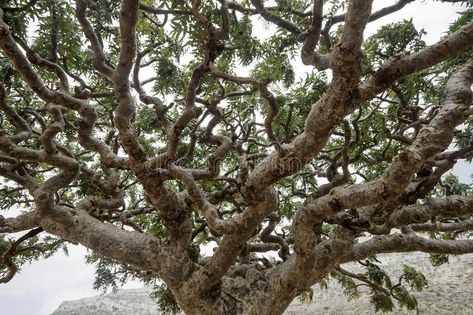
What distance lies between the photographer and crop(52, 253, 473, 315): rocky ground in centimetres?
1045

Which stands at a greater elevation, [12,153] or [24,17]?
[24,17]

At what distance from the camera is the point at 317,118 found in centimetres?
332

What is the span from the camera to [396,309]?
34.5 ft

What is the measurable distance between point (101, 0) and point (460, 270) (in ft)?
51.5

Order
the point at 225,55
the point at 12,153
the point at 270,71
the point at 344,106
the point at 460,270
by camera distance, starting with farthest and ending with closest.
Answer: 1. the point at 460,270
2. the point at 270,71
3. the point at 225,55
4. the point at 12,153
5. the point at 344,106

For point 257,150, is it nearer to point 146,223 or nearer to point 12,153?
point 146,223

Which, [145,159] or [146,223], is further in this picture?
[146,223]

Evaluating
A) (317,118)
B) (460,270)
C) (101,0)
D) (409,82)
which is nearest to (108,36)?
(101,0)

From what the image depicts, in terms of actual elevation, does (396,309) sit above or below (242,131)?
below

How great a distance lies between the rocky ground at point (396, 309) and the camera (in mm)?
10453

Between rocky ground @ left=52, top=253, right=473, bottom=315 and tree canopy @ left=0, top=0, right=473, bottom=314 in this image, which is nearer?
tree canopy @ left=0, top=0, right=473, bottom=314

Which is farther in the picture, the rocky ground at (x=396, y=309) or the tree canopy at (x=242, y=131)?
the rocky ground at (x=396, y=309)


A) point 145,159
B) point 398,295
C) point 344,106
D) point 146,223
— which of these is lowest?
point 398,295

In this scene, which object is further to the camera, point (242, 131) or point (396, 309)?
point (396, 309)
